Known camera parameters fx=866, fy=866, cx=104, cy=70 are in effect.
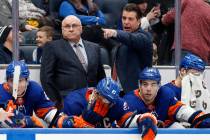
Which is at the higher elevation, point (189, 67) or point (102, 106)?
point (189, 67)

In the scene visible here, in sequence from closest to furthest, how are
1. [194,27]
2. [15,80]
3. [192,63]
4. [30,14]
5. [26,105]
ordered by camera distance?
[15,80]
[26,105]
[192,63]
[30,14]
[194,27]

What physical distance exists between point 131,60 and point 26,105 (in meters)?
1.44

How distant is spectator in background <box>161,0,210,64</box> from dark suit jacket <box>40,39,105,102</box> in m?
1.08

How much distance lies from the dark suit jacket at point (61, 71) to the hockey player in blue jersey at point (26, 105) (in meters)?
0.58

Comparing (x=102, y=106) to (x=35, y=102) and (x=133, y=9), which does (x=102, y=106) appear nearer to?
(x=35, y=102)

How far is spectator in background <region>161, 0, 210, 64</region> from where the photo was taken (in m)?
8.43

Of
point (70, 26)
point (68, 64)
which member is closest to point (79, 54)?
point (68, 64)

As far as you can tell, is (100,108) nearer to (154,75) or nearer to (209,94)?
(154,75)

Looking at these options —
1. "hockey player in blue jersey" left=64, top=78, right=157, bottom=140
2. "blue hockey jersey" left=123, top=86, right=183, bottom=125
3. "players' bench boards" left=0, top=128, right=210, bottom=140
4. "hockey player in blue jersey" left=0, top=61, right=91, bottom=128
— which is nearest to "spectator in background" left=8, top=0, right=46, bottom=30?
"hockey player in blue jersey" left=0, top=61, right=91, bottom=128

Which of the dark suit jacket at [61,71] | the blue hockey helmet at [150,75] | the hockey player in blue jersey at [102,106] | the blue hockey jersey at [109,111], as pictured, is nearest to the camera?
the hockey player in blue jersey at [102,106]

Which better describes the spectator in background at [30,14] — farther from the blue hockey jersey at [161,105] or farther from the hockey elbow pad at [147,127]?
the hockey elbow pad at [147,127]

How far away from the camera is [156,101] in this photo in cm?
718

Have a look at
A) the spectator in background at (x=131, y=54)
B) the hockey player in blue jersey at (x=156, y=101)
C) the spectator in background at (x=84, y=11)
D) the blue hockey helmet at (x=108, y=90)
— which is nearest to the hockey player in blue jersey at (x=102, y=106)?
the blue hockey helmet at (x=108, y=90)

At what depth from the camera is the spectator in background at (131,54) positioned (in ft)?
26.2
